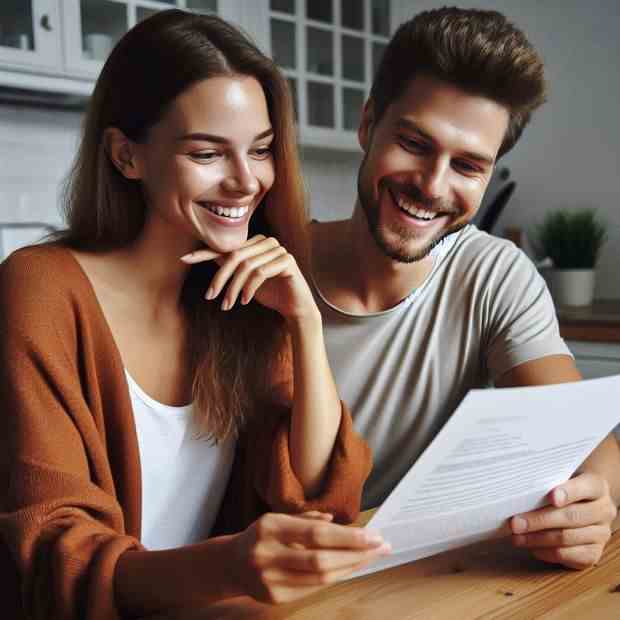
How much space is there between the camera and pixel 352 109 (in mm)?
3549

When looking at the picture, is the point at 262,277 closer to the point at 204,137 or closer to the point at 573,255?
the point at 204,137

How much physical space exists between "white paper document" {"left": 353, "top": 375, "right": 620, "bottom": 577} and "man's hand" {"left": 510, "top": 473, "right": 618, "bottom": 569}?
0.04 ft

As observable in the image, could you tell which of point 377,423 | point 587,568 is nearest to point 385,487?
point 377,423

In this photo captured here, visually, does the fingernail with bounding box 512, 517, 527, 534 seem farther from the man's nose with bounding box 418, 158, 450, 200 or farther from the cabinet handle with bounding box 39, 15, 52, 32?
the cabinet handle with bounding box 39, 15, 52, 32

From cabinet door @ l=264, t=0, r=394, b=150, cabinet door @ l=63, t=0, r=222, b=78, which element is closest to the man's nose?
cabinet door @ l=63, t=0, r=222, b=78

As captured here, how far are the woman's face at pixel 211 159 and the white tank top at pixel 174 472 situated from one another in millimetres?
232

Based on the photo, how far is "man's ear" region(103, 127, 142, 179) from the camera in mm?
1120

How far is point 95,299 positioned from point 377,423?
0.56m

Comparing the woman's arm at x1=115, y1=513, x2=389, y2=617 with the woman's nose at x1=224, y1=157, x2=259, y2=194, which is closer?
the woman's arm at x1=115, y1=513, x2=389, y2=617

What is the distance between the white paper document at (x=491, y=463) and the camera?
78cm

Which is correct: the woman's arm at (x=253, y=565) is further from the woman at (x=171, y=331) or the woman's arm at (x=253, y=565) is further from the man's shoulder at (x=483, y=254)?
the man's shoulder at (x=483, y=254)

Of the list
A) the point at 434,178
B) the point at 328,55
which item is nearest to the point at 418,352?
the point at 434,178

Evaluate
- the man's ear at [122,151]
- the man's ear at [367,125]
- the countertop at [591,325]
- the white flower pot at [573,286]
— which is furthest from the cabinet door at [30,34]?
the white flower pot at [573,286]

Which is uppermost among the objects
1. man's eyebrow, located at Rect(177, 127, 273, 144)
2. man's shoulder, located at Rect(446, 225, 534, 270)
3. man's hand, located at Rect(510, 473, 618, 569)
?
man's eyebrow, located at Rect(177, 127, 273, 144)
